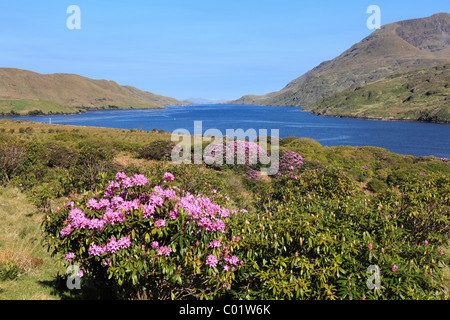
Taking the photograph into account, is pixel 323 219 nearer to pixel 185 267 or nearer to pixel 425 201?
pixel 185 267

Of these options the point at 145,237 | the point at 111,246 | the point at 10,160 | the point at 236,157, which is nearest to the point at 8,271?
the point at 111,246

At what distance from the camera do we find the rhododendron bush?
432 cm

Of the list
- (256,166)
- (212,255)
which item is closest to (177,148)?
(256,166)

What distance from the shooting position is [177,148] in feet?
100

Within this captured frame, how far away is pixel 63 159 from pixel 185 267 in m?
22.0

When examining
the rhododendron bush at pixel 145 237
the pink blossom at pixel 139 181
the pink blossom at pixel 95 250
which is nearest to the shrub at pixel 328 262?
the rhododendron bush at pixel 145 237

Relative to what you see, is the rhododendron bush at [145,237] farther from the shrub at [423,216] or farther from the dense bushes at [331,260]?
the shrub at [423,216]

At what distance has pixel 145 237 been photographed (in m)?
4.36

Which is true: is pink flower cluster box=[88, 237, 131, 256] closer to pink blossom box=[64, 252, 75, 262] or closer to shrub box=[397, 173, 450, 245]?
pink blossom box=[64, 252, 75, 262]

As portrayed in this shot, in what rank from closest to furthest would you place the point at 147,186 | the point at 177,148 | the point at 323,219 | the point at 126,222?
1. the point at 126,222
2. the point at 147,186
3. the point at 323,219
4. the point at 177,148

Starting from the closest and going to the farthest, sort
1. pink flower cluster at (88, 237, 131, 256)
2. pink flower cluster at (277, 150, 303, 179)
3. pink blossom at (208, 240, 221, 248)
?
pink flower cluster at (88, 237, 131, 256) → pink blossom at (208, 240, 221, 248) → pink flower cluster at (277, 150, 303, 179)

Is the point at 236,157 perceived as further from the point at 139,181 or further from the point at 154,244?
the point at 154,244

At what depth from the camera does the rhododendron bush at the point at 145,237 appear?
4.32m

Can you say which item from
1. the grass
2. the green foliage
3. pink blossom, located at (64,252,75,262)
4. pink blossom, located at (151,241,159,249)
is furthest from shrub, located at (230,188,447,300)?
the green foliage
